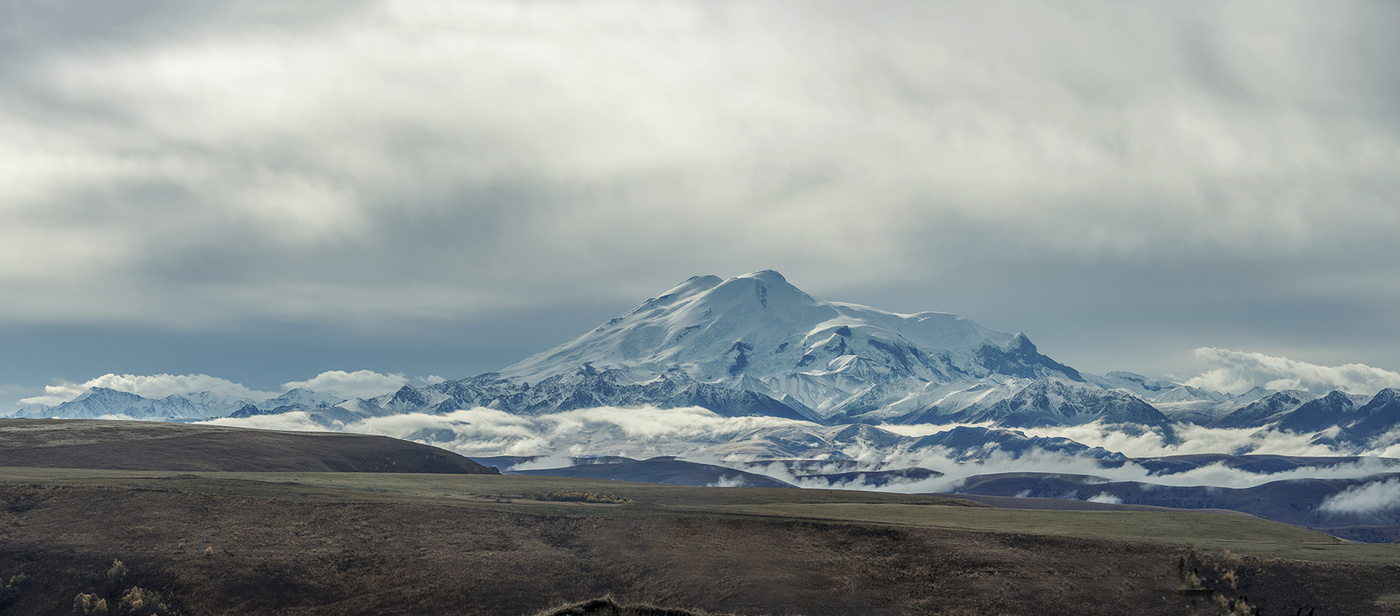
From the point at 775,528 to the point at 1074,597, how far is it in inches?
1076

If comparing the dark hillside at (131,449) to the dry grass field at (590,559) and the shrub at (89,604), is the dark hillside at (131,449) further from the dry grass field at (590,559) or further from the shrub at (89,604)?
the shrub at (89,604)

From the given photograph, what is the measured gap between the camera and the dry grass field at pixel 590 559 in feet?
241

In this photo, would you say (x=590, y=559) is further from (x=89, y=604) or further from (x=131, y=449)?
(x=131, y=449)

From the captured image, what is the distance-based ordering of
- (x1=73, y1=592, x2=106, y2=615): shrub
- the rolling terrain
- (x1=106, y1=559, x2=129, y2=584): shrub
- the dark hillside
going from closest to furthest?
1. (x1=73, y1=592, x2=106, y2=615): shrub
2. the rolling terrain
3. (x1=106, y1=559, x2=129, y2=584): shrub
4. the dark hillside

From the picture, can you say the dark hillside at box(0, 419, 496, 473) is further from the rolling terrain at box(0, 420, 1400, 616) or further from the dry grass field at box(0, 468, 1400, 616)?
the dry grass field at box(0, 468, 1400, 616)

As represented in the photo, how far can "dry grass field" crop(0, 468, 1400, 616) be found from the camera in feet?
241

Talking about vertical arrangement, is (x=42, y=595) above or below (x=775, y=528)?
below

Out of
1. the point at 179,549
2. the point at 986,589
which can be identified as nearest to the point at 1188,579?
the point at 986,589

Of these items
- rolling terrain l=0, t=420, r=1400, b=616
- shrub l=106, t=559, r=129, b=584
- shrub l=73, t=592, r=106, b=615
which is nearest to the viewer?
shrub l=73, t=592, r=106, b=615

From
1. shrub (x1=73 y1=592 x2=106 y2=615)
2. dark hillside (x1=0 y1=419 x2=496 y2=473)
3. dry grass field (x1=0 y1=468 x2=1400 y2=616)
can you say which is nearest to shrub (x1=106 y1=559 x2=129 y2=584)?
dry grass field (x1=0 y1=468 x2=1400 y2=616)

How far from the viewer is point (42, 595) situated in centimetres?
7231

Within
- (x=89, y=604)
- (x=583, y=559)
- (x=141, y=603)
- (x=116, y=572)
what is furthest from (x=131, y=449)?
(x=583, y=559)

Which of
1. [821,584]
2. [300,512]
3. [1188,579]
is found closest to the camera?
[1188,579]

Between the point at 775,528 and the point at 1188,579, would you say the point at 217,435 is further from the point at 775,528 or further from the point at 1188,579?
the point at 1188,579
